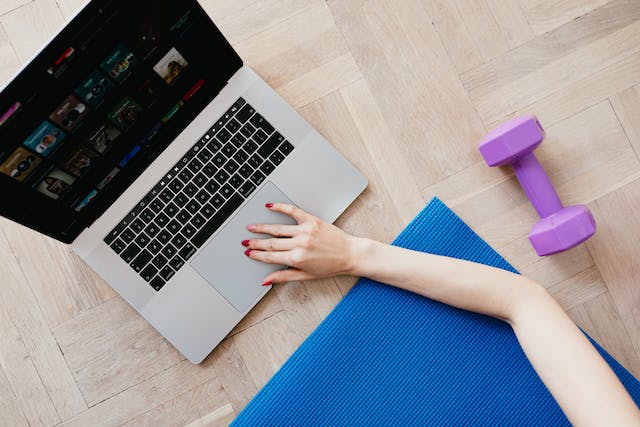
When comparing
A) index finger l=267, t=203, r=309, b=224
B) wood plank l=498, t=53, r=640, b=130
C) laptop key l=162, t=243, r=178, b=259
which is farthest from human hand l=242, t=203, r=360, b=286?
wood plank l=498, t=53, r=640, b=130

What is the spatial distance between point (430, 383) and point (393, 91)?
1.57ft

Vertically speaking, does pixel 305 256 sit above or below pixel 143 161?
below

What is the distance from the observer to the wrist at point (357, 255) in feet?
2.58

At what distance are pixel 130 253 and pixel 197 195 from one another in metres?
0.13

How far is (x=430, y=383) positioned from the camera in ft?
2.57

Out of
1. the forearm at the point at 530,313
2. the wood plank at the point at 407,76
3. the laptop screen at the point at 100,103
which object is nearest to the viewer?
the laptop screen at the point at 100,103

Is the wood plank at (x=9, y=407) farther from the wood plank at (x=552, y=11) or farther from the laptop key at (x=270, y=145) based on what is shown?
the wood plank at (x=552, y=11)

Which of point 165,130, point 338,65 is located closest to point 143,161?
point 165,130

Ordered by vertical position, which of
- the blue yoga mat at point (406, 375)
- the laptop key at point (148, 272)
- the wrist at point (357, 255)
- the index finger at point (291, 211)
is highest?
the laptop key at point (148, 272)

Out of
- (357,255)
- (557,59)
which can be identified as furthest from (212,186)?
(557,59)

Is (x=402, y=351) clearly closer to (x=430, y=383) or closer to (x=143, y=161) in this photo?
(x=430, y=383)

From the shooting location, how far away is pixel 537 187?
82cm

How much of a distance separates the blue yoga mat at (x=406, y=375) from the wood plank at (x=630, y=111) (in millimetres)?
361

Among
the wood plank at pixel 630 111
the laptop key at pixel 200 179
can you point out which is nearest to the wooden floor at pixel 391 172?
the wood plank at pixel 630 111
